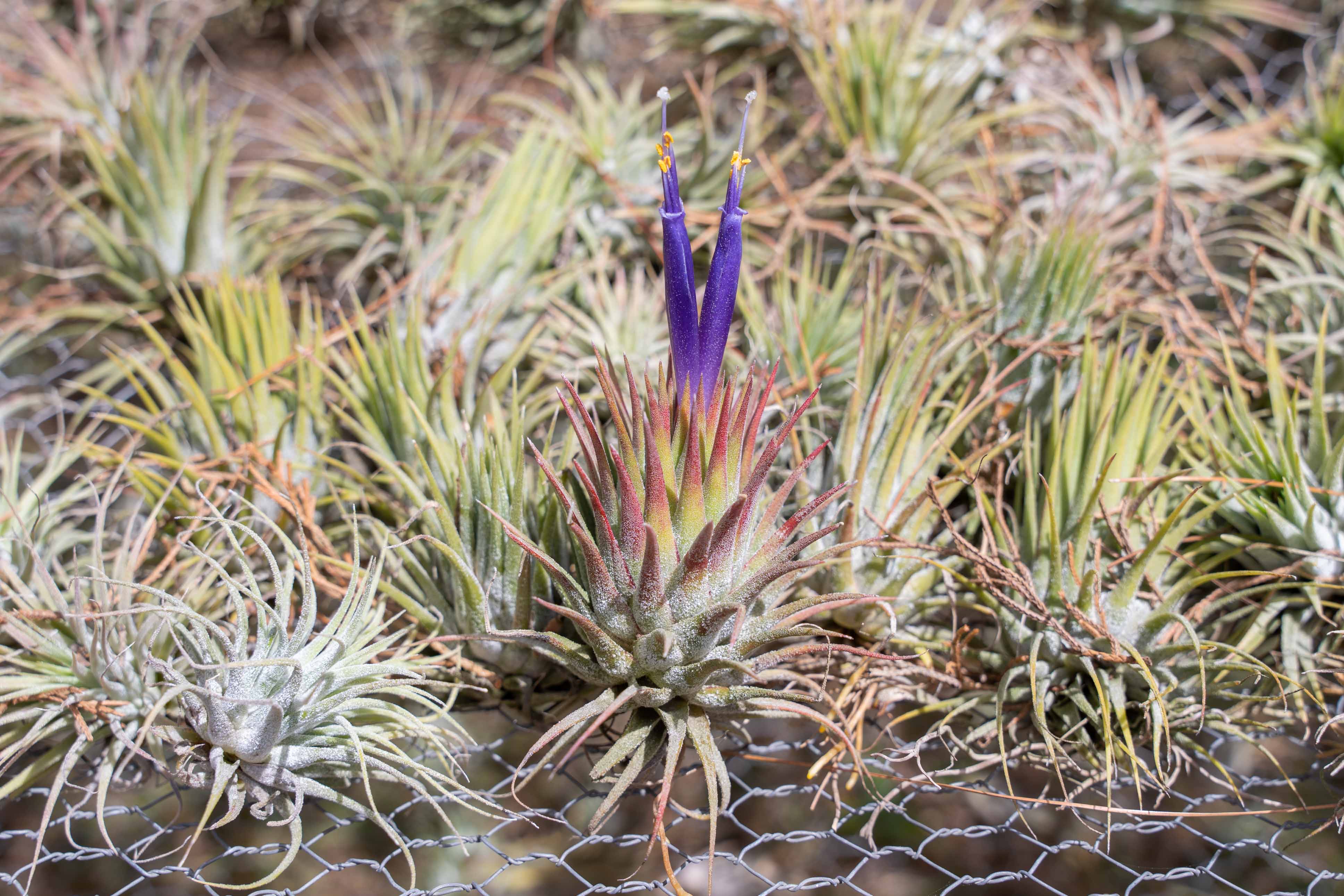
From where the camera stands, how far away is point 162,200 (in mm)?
1278

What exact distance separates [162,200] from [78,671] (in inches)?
28.1

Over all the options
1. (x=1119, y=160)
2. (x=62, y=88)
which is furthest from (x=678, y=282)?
(x=62, y=88)

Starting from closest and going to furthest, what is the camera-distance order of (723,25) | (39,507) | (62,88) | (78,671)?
(78,671) < (39,507) < (62,88) < (723,25)

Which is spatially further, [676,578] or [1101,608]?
[1101,608]

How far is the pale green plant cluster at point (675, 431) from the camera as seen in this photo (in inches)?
31.8

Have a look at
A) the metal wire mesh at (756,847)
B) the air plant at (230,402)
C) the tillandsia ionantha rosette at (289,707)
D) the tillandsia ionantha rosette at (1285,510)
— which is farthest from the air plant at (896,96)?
the metal wire mesh at (756,847)

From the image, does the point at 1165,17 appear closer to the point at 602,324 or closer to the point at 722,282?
the point at 602,324

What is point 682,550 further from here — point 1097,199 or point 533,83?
point 533,83

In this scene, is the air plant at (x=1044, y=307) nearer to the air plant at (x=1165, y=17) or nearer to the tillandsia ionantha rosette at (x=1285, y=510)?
the tillandsia ionantha rosette at (x=1285, y=510)

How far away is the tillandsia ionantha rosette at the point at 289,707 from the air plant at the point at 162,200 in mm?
592

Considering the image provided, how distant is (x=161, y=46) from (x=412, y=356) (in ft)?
4.11

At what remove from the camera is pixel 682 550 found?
2.57 feet

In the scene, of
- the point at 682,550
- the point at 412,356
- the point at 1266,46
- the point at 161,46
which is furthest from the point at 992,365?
the point at 161,46

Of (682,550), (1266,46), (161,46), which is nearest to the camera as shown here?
(682,550)
